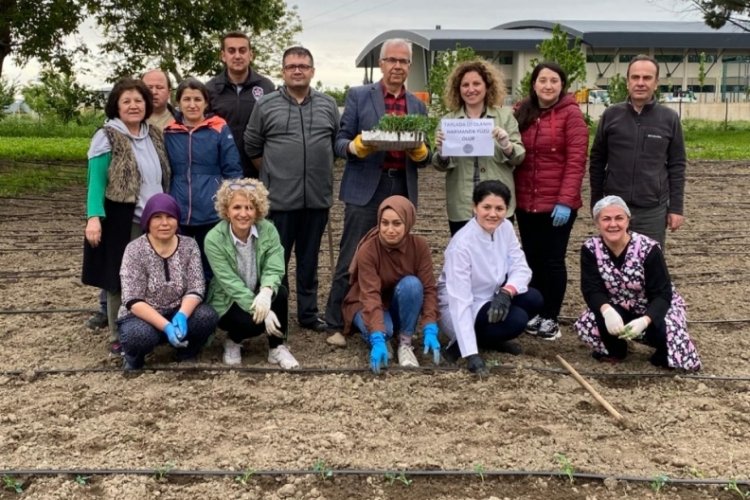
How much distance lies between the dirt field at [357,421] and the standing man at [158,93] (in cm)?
136

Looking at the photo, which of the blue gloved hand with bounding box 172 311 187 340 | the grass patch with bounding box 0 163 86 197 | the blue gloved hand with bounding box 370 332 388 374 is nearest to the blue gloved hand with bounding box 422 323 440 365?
the blue gloved hand with bounding box 370 332 388 374

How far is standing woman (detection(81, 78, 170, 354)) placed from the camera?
13.2 feet

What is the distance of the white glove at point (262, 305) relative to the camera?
3912 mm

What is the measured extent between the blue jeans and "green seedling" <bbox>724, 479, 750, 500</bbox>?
1.82m

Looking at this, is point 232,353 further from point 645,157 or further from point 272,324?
point 645,157

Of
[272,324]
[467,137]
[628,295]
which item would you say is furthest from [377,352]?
[628,295]

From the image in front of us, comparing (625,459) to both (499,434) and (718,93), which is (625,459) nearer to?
(499,434)

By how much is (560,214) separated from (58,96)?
93.2ft

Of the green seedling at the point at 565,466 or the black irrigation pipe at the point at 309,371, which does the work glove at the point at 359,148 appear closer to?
the black irrigation pipe at the point at 309,371

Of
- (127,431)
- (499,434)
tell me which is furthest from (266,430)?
(499,434)

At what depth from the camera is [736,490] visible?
2.75 meters

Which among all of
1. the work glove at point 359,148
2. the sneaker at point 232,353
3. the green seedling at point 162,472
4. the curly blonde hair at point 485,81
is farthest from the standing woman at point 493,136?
the green seedling at point 162,472

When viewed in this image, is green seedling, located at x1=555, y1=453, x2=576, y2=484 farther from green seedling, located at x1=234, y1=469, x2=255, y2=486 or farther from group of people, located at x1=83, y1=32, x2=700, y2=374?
green seedling, located at x1=234, y1=469, x2=255, y2=486

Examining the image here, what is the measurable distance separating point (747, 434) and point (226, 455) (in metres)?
2.20
